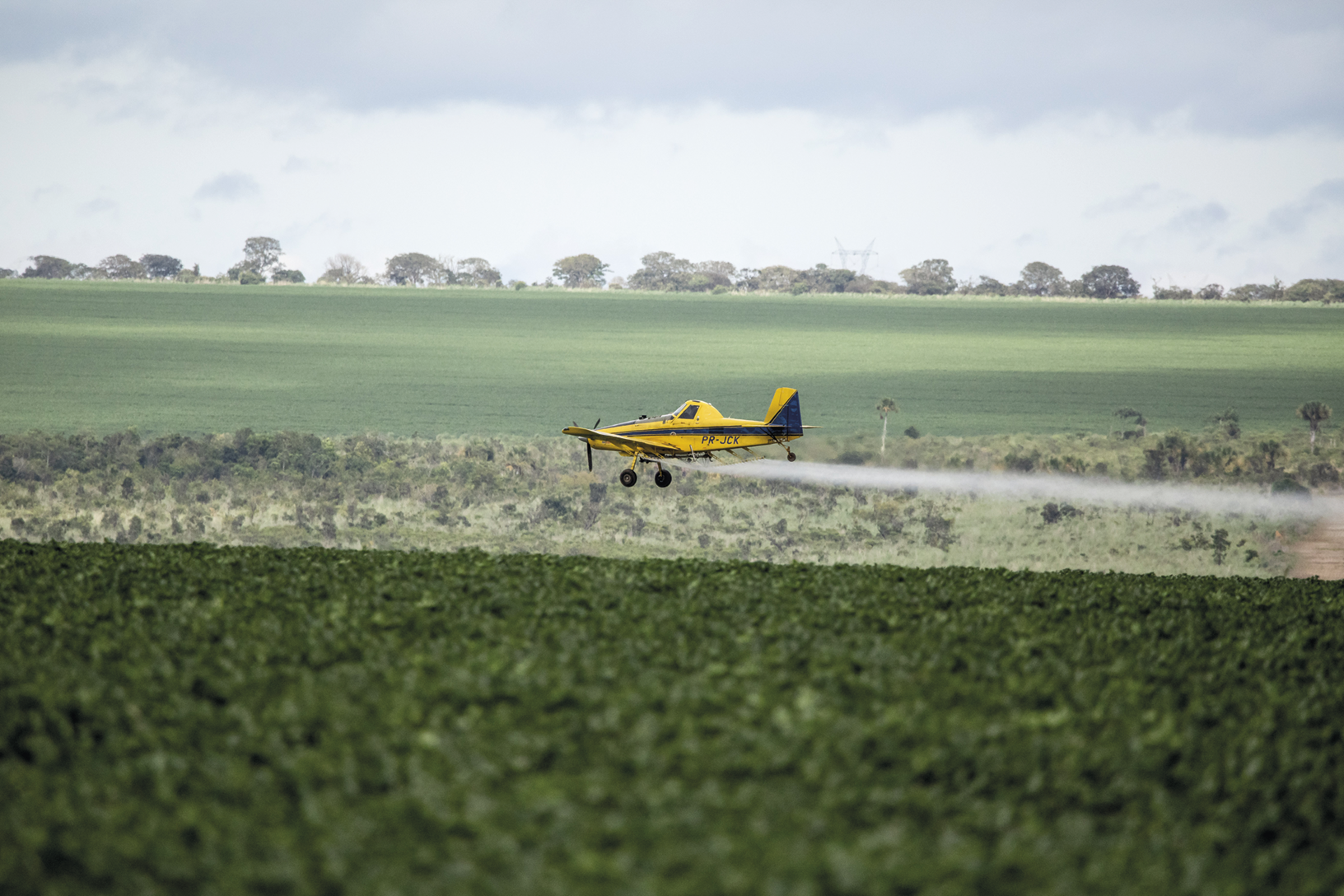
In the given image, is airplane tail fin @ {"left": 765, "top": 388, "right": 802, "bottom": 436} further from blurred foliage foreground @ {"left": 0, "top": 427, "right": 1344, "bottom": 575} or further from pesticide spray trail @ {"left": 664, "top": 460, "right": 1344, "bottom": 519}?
pesticide spray trail @ {"left": 664, "top": 460, "right": 1344, "bottom": 519}

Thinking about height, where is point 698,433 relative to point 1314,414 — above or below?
above

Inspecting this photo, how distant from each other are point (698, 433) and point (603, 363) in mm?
112520

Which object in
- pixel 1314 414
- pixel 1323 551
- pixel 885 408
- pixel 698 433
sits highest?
pixel 698 433

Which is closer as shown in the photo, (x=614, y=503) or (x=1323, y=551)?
(x=1323, y=551)

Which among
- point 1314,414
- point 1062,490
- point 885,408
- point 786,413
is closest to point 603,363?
point 885,408

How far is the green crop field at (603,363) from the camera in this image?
132375 mm

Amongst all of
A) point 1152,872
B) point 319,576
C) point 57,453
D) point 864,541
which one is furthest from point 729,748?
point 57,453

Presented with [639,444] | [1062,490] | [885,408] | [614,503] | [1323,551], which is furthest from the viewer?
[885,408]

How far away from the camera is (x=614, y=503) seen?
103 metres

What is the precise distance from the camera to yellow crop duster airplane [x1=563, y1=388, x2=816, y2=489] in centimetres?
4175

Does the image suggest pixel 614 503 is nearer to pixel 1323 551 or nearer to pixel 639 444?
pixel 1323 551

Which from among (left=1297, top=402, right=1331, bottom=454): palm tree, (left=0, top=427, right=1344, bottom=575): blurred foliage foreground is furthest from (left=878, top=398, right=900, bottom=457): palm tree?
(left=1297, top=402, right=1331, bottom=454): palm tree

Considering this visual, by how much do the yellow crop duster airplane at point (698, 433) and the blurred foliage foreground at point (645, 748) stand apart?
73.5 feet

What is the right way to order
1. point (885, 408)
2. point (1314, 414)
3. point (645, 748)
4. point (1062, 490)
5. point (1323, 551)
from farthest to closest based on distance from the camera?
point (885, 408) → point (1314, 414) → point (1062, 490) → point (1323, 551) → point (645, 748)
